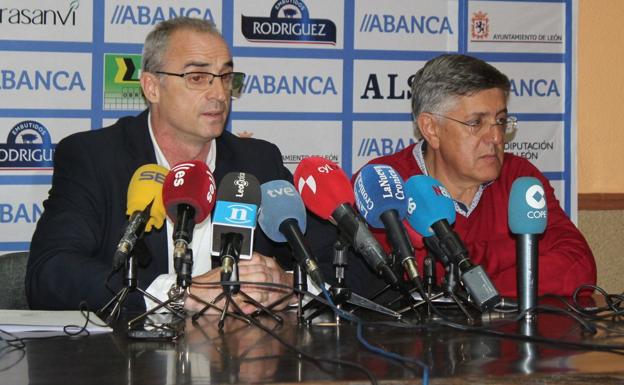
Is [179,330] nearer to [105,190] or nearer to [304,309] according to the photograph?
[304,309]

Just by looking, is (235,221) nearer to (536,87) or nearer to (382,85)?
(382,85)

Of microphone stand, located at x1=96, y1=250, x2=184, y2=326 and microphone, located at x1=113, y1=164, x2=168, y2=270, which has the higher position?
microphone, located at x1=113, y1=164, x2=168, y2=270

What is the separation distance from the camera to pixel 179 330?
1998mm

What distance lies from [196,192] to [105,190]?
1106mm

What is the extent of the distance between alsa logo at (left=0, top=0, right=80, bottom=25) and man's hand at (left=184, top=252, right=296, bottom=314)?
2.08 m

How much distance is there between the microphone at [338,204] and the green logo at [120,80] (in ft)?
6.78

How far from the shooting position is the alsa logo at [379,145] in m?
4.45

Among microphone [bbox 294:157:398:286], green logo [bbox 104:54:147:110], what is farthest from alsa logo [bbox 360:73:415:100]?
microphone [bbox 294:157:398:286]

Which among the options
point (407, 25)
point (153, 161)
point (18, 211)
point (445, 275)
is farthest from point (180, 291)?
point (407, 25)

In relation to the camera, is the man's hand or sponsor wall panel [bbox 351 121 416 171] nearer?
the man's hand

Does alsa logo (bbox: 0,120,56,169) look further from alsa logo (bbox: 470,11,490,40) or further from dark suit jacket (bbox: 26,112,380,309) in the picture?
alsa logo (bbox: 470,11,490,40)

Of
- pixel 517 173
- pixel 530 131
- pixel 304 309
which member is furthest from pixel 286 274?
pixel 530 131

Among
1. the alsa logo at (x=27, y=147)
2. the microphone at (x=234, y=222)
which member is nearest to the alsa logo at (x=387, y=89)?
the alsa logo at (x=27, y=147)

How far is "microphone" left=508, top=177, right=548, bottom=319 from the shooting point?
2.13 meters
